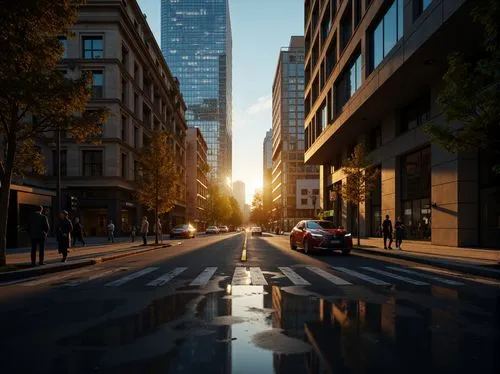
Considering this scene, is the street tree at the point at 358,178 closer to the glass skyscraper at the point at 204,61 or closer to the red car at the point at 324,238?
the red car at the point at 324,238

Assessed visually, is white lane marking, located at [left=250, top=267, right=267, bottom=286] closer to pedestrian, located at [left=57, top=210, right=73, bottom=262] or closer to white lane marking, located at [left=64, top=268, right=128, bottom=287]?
white lane marking, located at [left=64, top=268, right=128, bottom=287]

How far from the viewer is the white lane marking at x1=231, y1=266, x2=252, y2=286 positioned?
972 cm

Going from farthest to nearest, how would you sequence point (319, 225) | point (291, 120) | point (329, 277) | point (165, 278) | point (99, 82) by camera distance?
point (291, 120)
point (99, 82)
point (319, 225)
point (329, 277)
point (165, 278)

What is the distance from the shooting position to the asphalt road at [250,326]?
13.9 feet

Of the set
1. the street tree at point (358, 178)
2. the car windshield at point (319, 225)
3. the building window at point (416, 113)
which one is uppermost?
the building window at point (416, 113)

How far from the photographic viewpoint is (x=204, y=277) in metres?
10.8

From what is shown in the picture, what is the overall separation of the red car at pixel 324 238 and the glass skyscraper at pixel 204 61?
148632 mm

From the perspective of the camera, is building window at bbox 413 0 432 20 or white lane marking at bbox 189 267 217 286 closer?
white lane marking at bbox 189 267 217 286

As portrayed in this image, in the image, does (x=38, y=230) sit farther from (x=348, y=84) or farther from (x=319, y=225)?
(x=348, y=84)

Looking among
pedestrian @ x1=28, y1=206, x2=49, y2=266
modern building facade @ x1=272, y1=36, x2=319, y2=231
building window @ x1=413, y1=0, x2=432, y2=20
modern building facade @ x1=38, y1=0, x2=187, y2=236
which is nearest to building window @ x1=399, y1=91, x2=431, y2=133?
building window @ x1=413, y1=0, x2=432, y2=20

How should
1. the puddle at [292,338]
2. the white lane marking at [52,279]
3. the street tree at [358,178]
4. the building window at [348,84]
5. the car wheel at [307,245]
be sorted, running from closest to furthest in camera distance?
the puddle at [292,338], the white lane marking at [52,279], the car wheel at [307,245], the street tree at [358,178], the building window at [348,84]

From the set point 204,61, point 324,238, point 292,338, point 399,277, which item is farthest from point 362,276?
point 204,61

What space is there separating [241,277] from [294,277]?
1.35 m

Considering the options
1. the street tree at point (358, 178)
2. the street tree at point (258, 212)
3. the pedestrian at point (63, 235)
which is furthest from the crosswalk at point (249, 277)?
the street tree at point (258, 212)
